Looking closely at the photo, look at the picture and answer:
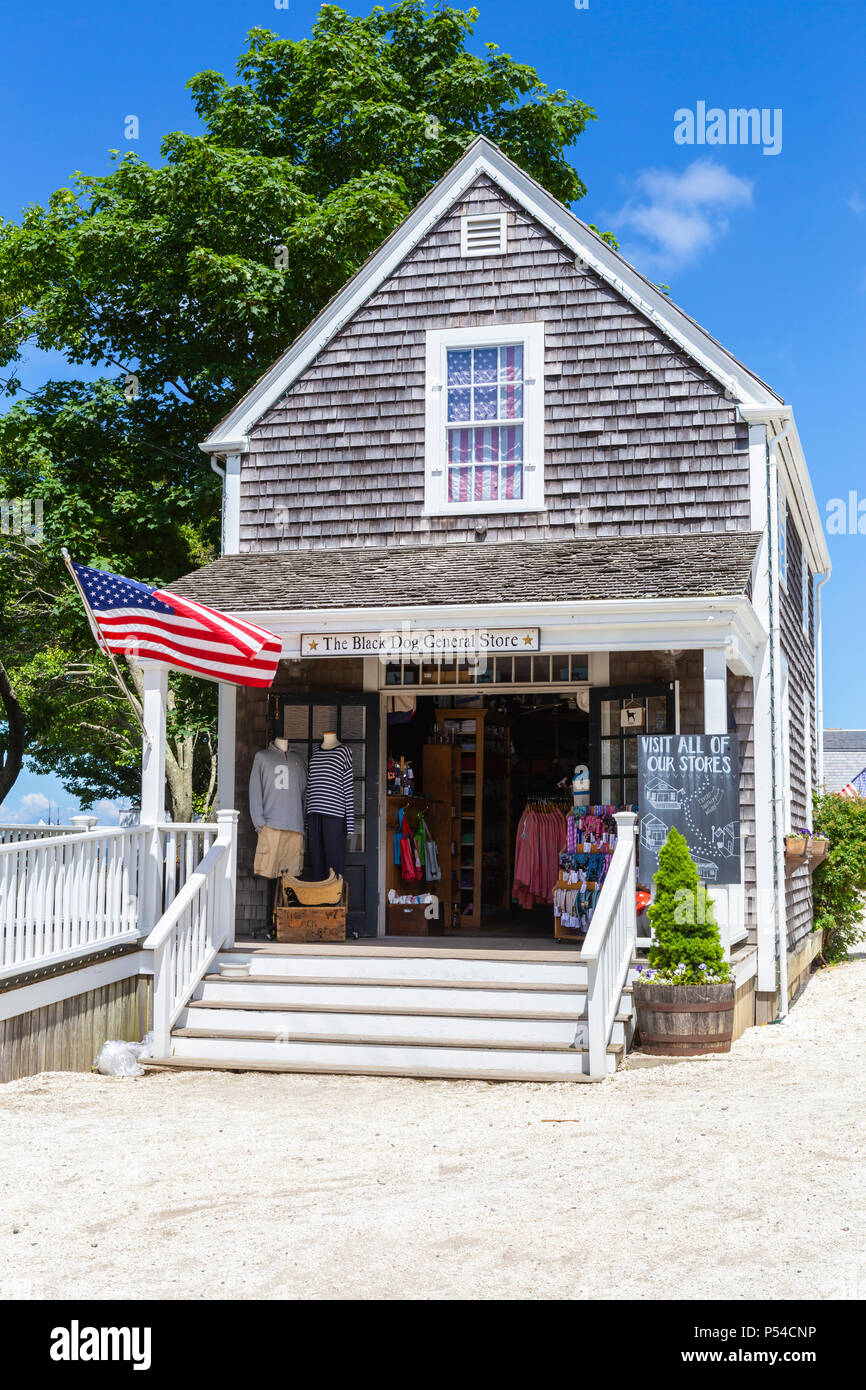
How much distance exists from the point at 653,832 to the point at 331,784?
3104 millimetres

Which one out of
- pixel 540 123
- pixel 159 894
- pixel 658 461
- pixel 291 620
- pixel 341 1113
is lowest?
pixel 341 1113

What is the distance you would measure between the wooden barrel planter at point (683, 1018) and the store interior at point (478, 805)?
3.51 m

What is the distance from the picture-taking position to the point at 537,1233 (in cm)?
509

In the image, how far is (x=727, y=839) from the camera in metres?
9.73

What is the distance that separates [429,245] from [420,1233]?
10.2m

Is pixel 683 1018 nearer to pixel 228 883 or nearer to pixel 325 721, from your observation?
pixel 228 883

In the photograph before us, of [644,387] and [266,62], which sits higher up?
[266,62]

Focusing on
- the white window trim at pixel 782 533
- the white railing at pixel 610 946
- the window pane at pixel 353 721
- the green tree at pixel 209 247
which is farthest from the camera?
the green tree at pixel 209 247

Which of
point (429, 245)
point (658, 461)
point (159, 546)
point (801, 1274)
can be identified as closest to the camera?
point (801, 1274)

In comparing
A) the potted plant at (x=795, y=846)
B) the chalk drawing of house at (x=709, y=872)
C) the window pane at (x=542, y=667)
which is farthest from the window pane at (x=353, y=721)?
the potted plant at (x=795, y=846)

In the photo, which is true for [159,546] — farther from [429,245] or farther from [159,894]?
[159,894]

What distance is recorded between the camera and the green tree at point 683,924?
904 centimetres

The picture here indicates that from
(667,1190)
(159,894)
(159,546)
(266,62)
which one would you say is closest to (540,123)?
(266,62)

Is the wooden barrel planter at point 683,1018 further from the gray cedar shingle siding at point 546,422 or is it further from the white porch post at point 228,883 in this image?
the gray cedar shingle siding at point 546,422
